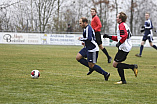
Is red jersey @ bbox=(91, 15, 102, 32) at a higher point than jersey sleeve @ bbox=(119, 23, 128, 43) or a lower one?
higher

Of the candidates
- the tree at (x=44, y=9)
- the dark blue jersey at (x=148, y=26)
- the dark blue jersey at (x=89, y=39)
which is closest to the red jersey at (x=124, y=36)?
the dark blue jersey at (x=89, y=39)

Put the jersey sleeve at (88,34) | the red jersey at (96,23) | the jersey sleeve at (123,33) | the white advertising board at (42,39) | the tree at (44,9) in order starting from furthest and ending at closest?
the tree at (44,9), the white advertising board at (42,39), the red jersey at (96,23), the jersey sleeve at (88,34), the jersey sleeve at (123,33)

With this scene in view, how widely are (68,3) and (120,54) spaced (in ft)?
137

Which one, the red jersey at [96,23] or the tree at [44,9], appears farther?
the tree at [44,9]

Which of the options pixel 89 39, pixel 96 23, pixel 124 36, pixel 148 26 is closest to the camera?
pixel 124 36

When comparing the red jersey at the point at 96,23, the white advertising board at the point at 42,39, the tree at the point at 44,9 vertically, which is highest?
the tree at the point at 44,9

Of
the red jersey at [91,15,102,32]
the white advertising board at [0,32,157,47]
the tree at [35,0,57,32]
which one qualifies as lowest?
the white advertising board at [0,32,157,47]

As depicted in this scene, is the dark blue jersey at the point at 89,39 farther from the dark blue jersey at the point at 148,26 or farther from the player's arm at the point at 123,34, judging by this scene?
the dark blue jersey at the point at 148,26

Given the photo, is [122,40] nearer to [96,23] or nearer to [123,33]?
[123,33]

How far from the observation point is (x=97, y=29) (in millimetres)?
12453

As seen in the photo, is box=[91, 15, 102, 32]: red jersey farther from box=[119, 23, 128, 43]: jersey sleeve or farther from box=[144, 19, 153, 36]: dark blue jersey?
box=[144, 19, 153, 36]: dark blue jersey

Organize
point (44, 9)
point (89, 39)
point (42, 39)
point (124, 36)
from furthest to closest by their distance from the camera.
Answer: point (44, 9)
point (42, 39)
point (89, 39)
point (124, 36)

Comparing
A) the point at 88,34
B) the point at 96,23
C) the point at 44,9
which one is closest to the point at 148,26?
the point at 96,23

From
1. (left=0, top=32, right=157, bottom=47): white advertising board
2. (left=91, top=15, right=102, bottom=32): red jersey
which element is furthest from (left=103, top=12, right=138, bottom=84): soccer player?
(left=0, top=32, right=157, bottom=47): white advertising board
